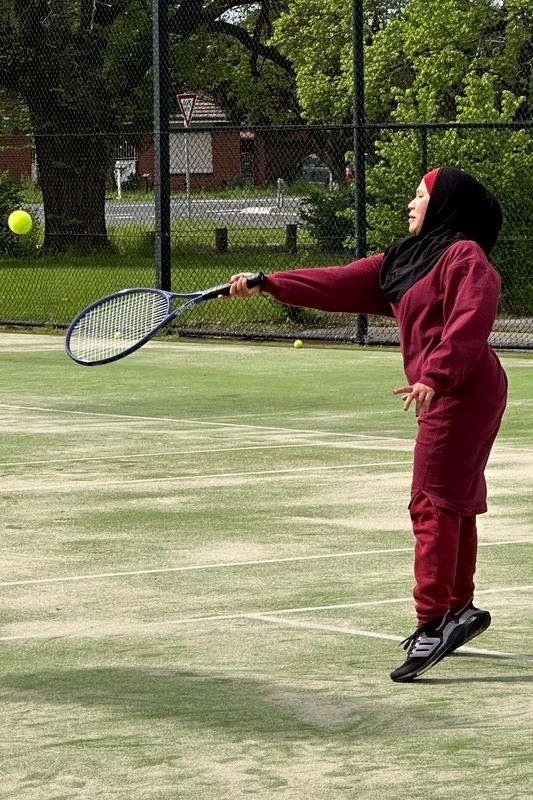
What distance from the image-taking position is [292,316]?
17.4m

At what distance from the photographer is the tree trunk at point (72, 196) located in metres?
19.5

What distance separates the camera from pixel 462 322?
203 inches

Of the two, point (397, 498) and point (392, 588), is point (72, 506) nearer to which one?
point (397, 498)

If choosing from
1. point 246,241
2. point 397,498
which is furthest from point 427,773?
point 246,241

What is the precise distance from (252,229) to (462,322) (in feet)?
49.3

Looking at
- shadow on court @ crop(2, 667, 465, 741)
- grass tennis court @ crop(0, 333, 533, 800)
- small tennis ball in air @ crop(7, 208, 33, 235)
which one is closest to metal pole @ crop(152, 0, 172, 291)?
small tennis ball in air @ crop(7, 208, 33, 235)

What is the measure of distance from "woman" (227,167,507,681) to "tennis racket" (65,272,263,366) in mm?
692

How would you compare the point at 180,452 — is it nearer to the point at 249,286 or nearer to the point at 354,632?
the point at 354,632

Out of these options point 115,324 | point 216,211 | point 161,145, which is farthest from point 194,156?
point 115,324

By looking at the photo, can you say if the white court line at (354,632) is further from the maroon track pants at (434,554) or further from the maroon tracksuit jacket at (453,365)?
the maroon tracksuit jacket at (453,365)

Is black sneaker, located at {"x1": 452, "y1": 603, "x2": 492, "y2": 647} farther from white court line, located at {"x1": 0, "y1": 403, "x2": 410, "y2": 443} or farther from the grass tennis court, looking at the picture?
white court line, located at {"x1": 0, "y1": 403, "x2": 410, "y2": 443}

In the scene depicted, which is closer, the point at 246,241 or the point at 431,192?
the point at 431,192

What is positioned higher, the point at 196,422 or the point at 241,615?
the point at 241,615

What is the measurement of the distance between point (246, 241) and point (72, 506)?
11.9m
